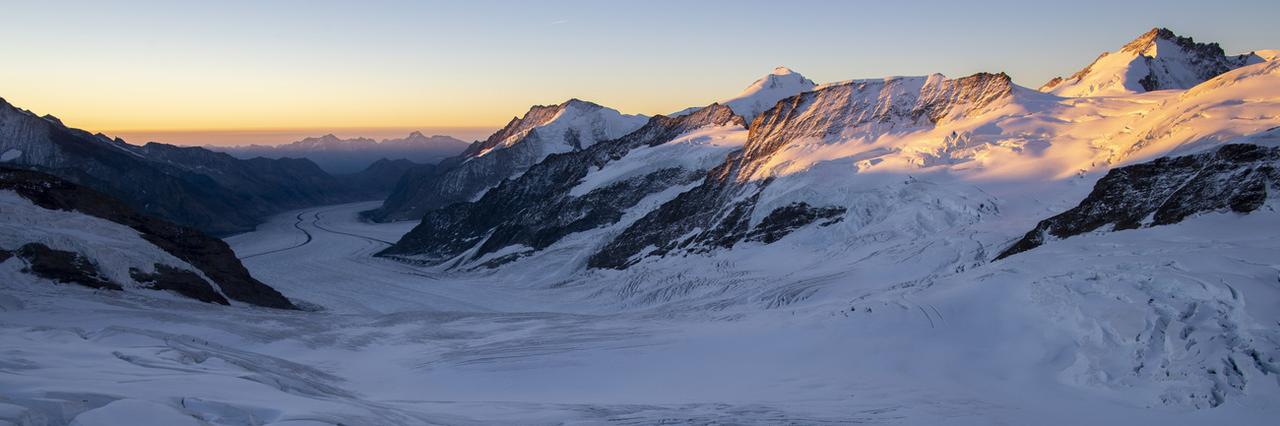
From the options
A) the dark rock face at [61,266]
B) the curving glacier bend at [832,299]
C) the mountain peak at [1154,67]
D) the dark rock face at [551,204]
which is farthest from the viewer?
the dark rock face at [551,204]

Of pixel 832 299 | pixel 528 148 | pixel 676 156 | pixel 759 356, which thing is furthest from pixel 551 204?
pixel 759 356

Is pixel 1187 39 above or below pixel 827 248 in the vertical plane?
above

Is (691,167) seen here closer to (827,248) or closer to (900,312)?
(827,248)

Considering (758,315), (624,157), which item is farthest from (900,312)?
(624,157)

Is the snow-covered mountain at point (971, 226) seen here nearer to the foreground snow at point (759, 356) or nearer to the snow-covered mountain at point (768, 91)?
the foreground snow at point (759, 356)

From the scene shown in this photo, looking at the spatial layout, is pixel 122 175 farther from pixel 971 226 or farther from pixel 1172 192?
pixel 1172 192

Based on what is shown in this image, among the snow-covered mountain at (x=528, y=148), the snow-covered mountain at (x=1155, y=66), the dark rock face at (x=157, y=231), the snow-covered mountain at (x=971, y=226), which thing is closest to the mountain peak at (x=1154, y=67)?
the snow-covered mountain at (x=1155, y=66)
